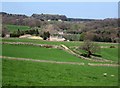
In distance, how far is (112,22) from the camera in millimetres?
169500

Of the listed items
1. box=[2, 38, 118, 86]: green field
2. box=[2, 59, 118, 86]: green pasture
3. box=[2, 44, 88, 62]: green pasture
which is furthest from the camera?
box=[2, 44, 88, 62]: green pasture

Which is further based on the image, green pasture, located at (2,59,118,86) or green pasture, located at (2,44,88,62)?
green pasture, located at (2,44,88,62)

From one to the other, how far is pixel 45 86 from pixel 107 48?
54.4 m

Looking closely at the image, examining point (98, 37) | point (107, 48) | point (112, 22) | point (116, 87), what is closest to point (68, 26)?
point (112, 22)

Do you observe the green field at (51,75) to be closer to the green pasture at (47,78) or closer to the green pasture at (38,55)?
the green pasture at (47,78)

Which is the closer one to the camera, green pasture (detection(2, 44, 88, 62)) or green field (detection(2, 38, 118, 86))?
green field (detection(2, 38, 118, 86))

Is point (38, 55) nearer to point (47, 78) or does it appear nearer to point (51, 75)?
point (51, 75)

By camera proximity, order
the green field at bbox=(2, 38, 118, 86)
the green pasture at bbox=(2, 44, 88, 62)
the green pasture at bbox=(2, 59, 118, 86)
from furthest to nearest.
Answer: the green pasture at bbox=(2, 44, 88, 62) < the green field at bbox=(2, 38, 118, 86) < the green pasture at bbox=(2, 59, 118, 86)

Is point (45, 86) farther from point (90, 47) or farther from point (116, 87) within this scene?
point (90, 47)

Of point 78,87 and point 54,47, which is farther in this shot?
point 54,47

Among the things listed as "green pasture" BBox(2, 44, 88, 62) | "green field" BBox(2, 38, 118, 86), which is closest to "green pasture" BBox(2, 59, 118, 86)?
"green field" BBox(2, 38, 118, 86)

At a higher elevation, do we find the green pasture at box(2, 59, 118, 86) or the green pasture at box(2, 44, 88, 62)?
the green pasture at box(2, 59, 118, 86)

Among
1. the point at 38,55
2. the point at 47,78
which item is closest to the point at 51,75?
the point at 47,78

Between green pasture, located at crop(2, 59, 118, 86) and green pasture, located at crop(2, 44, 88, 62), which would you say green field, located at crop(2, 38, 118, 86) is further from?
green pasture, located at crop(2, 44, 88, 62)
